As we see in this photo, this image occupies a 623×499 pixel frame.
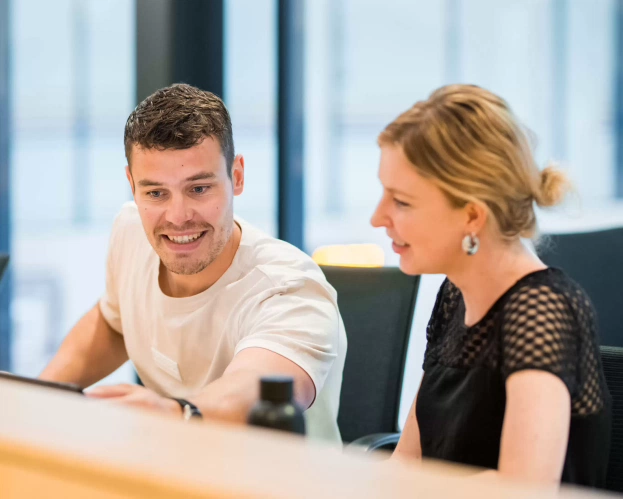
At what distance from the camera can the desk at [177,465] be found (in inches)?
20.6

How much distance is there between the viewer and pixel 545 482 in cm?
112

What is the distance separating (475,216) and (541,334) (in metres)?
0.21

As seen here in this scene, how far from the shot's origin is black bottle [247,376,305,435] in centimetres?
80

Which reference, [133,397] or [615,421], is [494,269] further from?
[133,397]

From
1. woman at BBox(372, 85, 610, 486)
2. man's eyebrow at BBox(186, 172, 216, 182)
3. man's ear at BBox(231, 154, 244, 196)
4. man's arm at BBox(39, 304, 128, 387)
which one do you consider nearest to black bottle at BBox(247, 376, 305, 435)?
woman at BBox(372, 85, 610, 486)

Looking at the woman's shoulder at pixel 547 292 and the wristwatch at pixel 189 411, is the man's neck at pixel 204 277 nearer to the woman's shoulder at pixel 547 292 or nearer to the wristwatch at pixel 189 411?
the wristwatch at pixel 189 411

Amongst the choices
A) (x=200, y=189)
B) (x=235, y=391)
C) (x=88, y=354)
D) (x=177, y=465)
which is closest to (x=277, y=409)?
(x=177, y=465)

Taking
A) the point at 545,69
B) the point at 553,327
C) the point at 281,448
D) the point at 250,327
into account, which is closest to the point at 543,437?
the point at 553,327

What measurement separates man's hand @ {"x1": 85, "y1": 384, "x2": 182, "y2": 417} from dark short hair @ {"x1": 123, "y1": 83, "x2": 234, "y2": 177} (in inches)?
23.4

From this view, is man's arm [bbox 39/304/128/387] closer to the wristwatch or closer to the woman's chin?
the wristwatch

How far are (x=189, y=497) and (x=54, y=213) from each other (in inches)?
152

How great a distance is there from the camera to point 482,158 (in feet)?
4.18

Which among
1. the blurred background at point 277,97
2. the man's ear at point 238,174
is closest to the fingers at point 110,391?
the man's ear at point 238,174

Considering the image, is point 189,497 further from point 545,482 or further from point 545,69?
point 545,69
